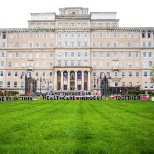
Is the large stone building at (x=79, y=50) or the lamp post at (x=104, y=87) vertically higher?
the large stone building at (x=79, y=50)

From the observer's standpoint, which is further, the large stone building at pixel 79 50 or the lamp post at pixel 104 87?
the large stone building at pixel 79 50

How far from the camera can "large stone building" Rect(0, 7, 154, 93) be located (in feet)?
292

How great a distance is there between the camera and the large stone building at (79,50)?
292 ft

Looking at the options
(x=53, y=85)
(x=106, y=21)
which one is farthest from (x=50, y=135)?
(x=106, y=21)

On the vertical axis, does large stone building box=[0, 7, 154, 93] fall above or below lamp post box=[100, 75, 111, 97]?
above

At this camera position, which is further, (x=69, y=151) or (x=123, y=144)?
(x=123, y=144)

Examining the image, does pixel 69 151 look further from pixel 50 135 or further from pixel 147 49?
pixel 147 49

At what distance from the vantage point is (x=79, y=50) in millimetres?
89125

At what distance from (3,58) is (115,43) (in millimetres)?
44795

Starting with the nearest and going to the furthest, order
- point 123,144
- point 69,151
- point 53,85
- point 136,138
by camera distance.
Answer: point 69,151
point 123,144
point 136,138
point 53,85

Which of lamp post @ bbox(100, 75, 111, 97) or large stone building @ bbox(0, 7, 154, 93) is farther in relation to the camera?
large stone building @ bbox(0, 7, 154, 93)

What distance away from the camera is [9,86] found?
9044cm

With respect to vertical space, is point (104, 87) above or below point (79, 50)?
below

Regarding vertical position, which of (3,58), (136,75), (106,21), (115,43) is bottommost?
(136,75)
